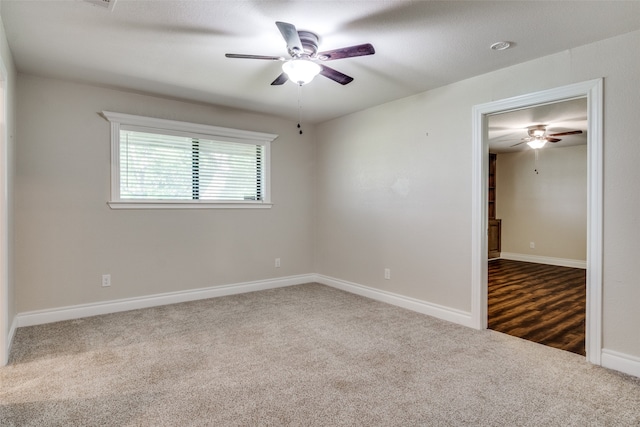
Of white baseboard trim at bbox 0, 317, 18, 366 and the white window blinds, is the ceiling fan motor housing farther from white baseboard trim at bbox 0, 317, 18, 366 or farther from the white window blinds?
white baseboard trim at bbox 0, 317, 18, 366

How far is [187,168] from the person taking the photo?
14.0 ft

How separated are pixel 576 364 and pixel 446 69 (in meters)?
2.56

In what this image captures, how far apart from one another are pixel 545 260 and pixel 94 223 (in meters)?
7.80

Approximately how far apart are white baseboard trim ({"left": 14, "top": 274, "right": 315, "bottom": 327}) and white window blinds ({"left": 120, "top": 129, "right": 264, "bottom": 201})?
1148mm

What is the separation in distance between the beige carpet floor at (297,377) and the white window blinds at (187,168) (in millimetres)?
1500

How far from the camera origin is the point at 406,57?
113 inches

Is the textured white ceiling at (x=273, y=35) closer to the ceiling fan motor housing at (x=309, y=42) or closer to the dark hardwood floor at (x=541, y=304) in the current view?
the ceiling fan motor housing at (x=309, y=42)

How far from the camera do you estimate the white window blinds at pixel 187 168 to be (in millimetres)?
3906

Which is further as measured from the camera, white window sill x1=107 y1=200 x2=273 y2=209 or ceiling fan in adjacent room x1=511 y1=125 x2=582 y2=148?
ceiling fan in adjacent room x1=511 y1=125 x2=582 y2=148

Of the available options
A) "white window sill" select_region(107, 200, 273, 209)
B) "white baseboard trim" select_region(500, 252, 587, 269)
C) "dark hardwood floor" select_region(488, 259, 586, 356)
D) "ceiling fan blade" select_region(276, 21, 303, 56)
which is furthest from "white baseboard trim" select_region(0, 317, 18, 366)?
"white baseboard trim" select_region(500, 252, 587, 269)

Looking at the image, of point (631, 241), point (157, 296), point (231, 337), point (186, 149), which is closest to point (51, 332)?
point (157, 296)

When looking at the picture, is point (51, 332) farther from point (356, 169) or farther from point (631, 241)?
point (631, 241)

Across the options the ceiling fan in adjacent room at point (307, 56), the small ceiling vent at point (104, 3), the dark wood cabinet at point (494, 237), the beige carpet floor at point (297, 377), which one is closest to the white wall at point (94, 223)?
the beige carpet floor at point (297, 377)

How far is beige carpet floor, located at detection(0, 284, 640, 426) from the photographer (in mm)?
1907
